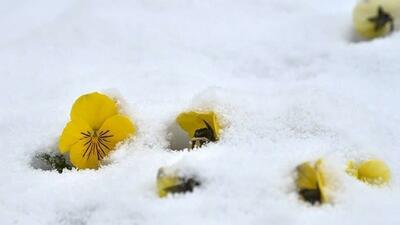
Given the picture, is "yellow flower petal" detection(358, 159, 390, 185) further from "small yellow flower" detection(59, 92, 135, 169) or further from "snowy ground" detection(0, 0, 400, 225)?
"small yellow flower" detection(59, 92, 135, 169)

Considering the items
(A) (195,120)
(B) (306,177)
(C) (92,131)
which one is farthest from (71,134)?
(B) (306,177)

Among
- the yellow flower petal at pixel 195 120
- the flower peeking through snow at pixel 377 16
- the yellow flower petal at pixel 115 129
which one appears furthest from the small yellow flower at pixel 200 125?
the flower peeking through snow at pixel 377 16

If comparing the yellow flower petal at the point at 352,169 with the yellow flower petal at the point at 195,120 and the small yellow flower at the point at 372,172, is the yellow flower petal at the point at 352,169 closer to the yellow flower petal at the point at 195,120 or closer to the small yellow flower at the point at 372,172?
the small yellow flower at the point at 372,172

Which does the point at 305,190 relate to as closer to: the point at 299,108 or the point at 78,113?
the point at 299,108

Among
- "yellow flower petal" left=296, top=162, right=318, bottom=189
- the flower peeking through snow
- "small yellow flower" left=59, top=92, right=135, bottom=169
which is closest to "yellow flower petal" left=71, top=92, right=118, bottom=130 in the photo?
"small yellow flower" left=59, top=92, right=135, bottom=169

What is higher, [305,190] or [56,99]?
[56,99]

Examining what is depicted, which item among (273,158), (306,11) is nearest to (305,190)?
(273,158)
